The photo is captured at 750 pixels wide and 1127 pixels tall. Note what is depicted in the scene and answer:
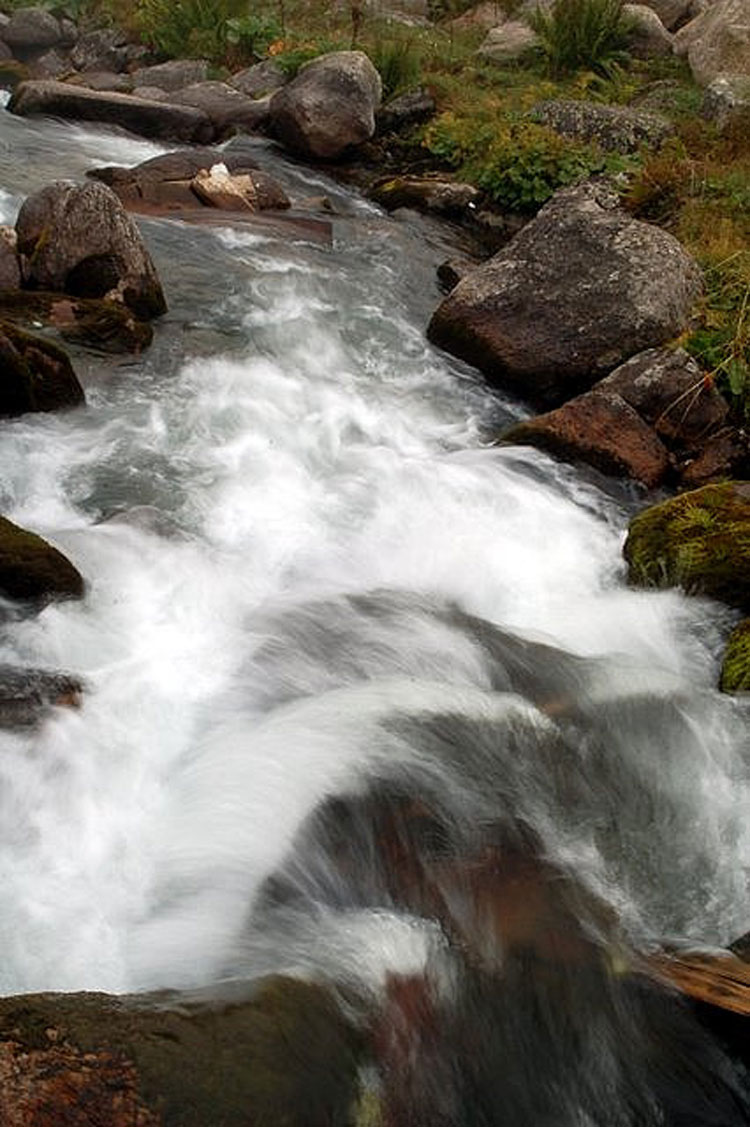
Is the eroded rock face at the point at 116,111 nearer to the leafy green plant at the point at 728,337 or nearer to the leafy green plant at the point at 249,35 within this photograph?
the leafy green plant at the point at 249,35

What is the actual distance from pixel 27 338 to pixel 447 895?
14.0 ft

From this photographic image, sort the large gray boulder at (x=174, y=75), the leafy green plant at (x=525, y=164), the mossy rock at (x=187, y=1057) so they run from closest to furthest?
the mossy rock at (x=187, y=1057), the leafy green plant at (x=525, y=164), the large gray boulder at (x=174, y=75)

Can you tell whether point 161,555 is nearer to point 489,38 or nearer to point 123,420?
point 123,420

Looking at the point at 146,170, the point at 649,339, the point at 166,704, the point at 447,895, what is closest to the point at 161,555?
the point at 166,704

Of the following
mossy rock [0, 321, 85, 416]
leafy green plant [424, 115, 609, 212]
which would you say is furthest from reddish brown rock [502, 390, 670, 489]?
leafy green plant [424, 115, 609, 212]

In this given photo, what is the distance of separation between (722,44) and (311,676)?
13387mm

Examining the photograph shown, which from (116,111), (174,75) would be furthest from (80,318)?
(174,75)

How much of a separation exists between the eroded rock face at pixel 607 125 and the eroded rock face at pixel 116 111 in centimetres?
428

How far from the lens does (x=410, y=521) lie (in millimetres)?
6398

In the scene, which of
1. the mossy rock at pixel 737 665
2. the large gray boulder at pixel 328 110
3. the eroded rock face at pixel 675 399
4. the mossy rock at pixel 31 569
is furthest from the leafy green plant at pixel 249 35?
the mossy rock at pixel 737 665

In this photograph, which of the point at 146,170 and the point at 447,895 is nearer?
the point at 447,895

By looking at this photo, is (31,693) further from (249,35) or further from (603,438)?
(249,35)

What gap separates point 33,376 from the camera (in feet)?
20.9

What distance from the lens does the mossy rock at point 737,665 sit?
509cm
